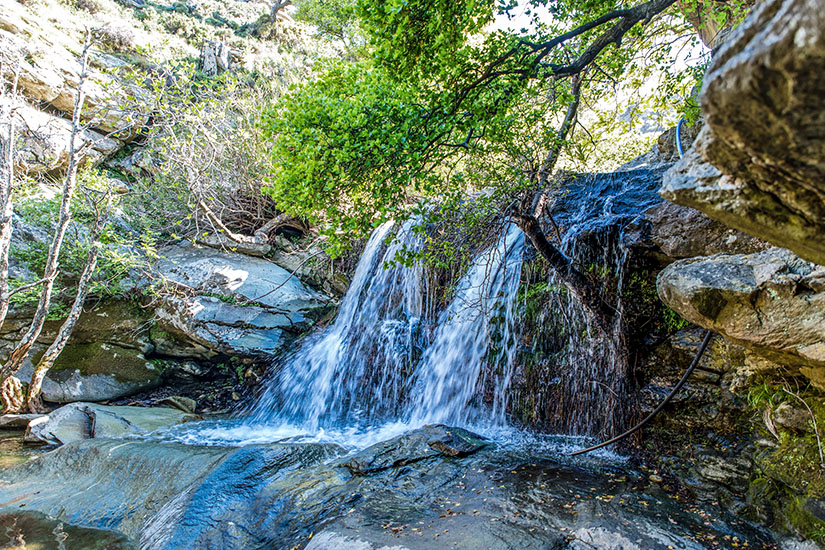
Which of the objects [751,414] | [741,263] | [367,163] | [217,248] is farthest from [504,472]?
[217,248]

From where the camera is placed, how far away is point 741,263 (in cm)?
339

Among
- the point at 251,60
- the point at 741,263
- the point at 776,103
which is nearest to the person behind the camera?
the point at 776,103

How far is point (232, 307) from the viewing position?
945 centimetres

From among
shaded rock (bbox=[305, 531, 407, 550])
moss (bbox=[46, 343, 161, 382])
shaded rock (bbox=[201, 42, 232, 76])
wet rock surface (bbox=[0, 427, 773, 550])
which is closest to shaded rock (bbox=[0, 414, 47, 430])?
moss (bbox=[46, 343, 161, 382])

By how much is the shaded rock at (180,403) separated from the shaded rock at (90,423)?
77 cm

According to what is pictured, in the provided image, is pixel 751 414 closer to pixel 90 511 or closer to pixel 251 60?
pixel 90 511

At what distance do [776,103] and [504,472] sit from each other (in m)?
4.24

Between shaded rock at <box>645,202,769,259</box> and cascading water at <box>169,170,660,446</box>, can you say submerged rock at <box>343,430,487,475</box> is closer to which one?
cascading water at <box>169,170,660,446</box>

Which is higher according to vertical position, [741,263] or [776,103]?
[776,103]

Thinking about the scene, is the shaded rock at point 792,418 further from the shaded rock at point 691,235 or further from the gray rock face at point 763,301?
the shaded rock at point 691,235

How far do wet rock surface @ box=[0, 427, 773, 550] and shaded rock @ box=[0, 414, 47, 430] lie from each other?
2.13 meters

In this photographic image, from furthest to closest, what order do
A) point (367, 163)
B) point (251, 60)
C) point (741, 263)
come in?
point (251, 60) → point (367, 163) → point (741, 263)

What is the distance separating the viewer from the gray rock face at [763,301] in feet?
9.39

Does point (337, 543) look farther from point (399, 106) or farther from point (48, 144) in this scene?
point (48, 144)
